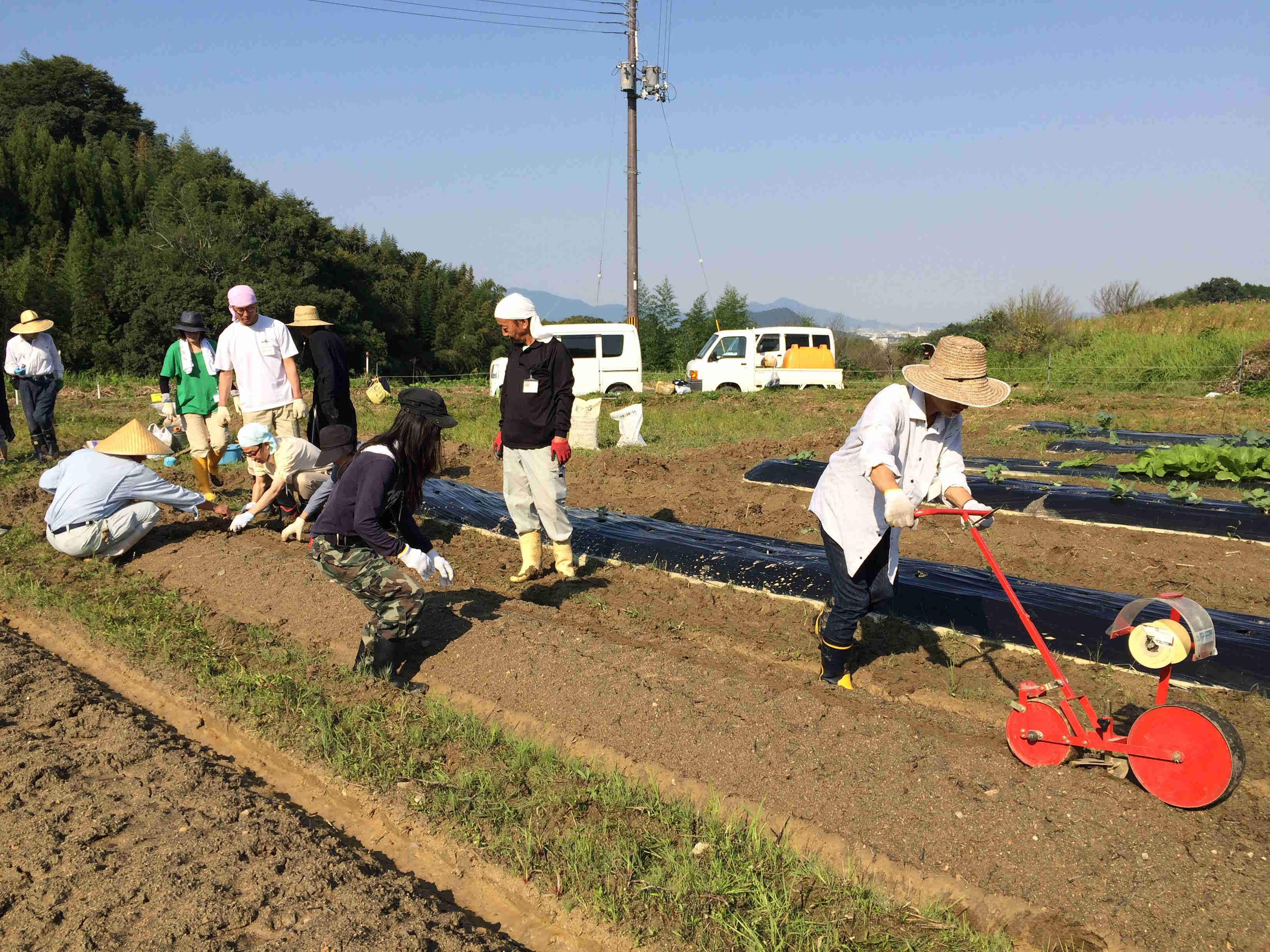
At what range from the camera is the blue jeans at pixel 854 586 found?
11.7 feet

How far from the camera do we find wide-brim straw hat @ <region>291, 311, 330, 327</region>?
6293 millimetres

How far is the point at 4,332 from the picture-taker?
19641mm

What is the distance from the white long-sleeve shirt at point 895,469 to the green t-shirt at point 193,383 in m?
5.43

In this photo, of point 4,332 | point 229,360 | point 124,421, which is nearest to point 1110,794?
point 229,360

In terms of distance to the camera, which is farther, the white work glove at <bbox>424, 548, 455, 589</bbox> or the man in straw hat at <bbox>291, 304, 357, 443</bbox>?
the man in straw hat at <bbox>291, 304, 357, 443</bbox>

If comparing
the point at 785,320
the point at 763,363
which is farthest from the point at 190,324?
the point at 785,320

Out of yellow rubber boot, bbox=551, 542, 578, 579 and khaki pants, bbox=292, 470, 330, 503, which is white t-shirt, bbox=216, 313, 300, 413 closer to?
khaki pants, bbox=292, 470, 330, 503

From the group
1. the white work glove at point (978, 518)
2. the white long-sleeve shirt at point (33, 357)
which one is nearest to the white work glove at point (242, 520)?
the white long-sleeve shirt at point (33, 357)

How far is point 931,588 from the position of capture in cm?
489

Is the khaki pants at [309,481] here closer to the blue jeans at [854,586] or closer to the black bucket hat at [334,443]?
the black bucket hat at [334,443]

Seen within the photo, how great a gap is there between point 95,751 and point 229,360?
11.2 ft

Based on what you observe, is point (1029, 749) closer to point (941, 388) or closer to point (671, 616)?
point (941, 388)

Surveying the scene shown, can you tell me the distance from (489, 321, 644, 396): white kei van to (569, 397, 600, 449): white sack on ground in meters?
5.20

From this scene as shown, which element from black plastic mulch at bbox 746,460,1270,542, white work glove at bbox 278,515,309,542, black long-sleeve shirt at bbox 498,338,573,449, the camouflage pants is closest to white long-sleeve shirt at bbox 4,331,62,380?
white work glove at bbox 278,515,309,542
